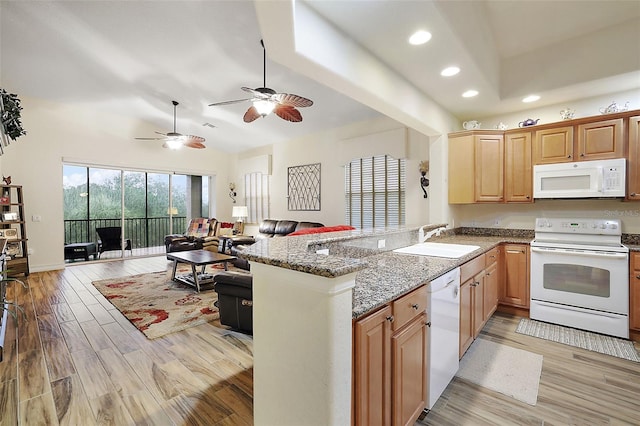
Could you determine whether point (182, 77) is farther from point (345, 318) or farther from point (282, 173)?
point (345, 318)

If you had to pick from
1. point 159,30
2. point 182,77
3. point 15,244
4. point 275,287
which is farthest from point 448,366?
point 15,244

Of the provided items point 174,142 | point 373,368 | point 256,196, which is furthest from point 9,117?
point 256,196

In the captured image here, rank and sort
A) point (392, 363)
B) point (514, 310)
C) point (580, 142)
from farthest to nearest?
point (514, 310) < point (580, 142) < point (392, 363)

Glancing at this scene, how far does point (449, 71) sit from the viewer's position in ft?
9.18

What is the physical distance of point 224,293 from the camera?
294 centimetres

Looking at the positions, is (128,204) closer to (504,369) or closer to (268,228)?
(268,228)

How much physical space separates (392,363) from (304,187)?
17.3 feet

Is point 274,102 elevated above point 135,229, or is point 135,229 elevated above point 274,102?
point 274,102

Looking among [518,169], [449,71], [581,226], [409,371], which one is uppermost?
[449,71]

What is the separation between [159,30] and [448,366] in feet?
15.3

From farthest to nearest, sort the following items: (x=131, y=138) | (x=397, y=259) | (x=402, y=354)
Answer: (x=131, y=138) → (x=397, y=259) → (x=402, y=354)

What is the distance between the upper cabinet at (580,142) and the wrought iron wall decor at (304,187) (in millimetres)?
3802

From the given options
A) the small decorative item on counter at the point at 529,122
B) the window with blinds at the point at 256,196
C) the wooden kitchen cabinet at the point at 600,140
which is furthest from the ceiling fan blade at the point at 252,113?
the wooden kitchen cabinet at the point at 600,140

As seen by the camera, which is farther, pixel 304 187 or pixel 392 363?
pixel 304 187
